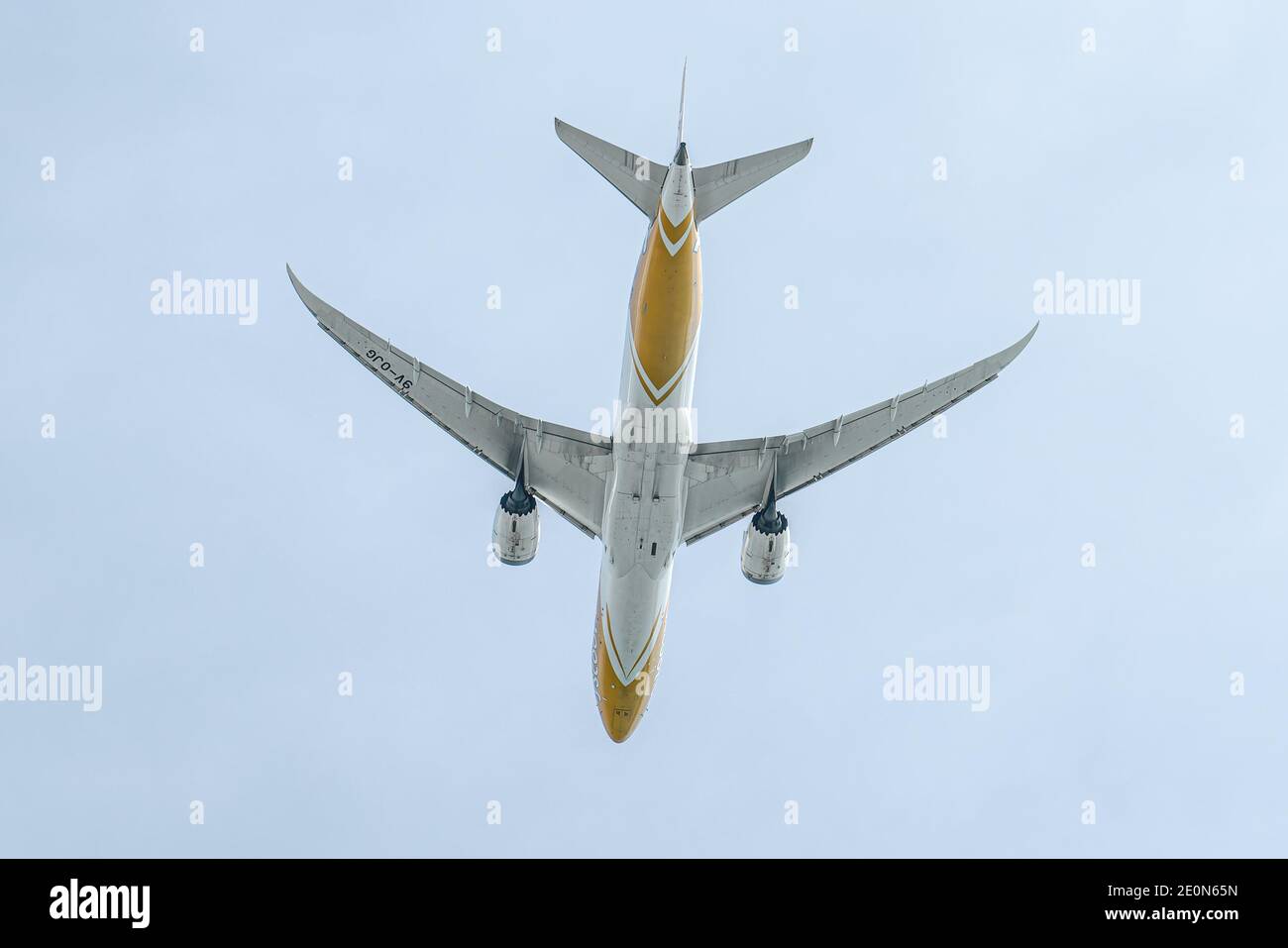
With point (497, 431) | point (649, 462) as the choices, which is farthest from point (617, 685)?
point (497, 431)

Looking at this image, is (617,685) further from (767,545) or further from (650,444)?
(650,444)

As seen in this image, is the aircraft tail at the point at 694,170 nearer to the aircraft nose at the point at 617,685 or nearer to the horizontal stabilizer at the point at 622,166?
the horizontal stabilizer at the point at 622,166

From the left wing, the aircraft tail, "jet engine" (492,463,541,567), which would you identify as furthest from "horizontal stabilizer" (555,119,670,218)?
"jet engine" (492,463,541,567)

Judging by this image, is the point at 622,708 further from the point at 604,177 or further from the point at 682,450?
the point at 604,177

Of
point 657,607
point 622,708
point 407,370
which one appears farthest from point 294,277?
point 622,708

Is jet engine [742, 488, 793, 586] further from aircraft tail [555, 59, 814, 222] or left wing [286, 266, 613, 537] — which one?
aircraft tail [555, 59, 814, 222]

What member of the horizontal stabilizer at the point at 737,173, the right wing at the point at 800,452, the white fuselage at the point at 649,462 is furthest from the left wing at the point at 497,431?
the horizontal stabilizer at the point at 737,173
